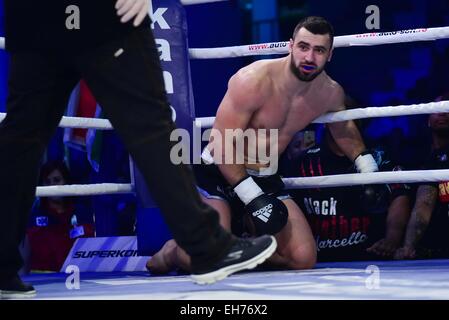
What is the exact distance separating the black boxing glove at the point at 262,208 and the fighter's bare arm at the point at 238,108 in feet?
0.17

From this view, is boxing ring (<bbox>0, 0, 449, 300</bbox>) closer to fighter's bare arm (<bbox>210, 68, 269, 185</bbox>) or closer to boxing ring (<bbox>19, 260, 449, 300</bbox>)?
boxing ring (<bbox>19, 260, 449, 300</bbox>)

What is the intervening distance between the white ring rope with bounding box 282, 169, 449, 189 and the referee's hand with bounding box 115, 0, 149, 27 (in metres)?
1.20

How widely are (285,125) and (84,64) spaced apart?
1295mm

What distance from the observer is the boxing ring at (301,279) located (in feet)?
5.23

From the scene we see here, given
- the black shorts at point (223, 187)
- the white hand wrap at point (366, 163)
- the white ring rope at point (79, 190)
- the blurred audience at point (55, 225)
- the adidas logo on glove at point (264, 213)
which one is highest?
the white hand wrap at point (366, 163)

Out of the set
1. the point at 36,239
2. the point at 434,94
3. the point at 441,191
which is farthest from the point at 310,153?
the point at 36,239

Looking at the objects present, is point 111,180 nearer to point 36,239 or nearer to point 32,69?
point 36,239

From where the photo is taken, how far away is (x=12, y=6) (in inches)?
62.3

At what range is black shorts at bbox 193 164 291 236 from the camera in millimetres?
2760

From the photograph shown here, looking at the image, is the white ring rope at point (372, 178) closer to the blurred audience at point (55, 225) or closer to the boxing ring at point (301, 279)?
the boxing ring at point (301, 279)

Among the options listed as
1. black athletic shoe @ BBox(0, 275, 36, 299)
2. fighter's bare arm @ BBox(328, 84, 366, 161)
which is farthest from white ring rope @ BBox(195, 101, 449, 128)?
black athletic shoe @ BBox(0, 275, 36, 299)

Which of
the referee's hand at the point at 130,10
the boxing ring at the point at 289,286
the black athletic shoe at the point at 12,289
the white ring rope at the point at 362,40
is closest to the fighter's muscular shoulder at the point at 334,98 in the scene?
the white ring rope at the point at 362,40

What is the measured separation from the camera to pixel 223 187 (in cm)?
280

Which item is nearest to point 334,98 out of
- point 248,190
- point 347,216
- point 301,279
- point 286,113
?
point 286,113
